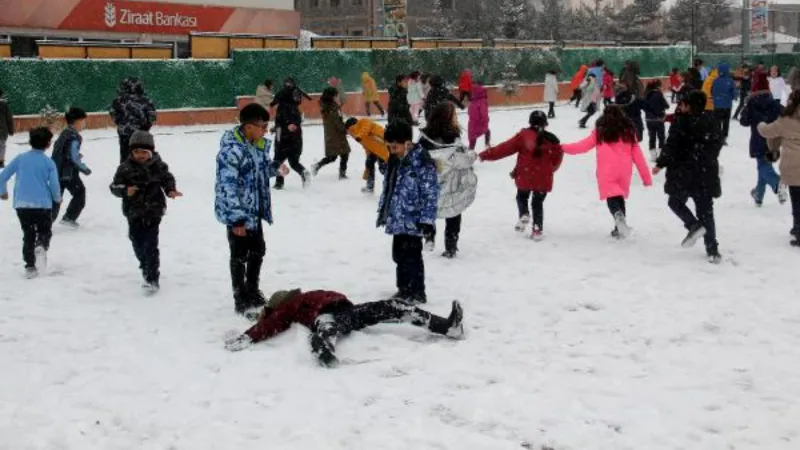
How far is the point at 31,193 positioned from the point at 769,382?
6.62m

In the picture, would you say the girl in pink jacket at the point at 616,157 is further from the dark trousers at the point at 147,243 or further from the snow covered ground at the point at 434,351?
the dark trousers at the point at 147,243

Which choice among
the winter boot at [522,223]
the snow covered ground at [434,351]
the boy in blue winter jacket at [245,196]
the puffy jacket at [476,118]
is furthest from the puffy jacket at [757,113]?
the boy in blue winter jacket at [245,196]

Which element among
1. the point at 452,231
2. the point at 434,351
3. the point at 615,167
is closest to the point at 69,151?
the point at 452,231

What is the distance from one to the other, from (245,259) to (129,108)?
748 cm

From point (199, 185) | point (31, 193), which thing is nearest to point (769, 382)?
point (31, 193)

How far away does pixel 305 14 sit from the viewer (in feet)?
243

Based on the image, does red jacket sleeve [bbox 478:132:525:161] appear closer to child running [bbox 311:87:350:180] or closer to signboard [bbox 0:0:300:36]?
child running [bbox 311:87:350:180]

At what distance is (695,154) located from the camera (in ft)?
29.0

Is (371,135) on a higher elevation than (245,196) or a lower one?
higher

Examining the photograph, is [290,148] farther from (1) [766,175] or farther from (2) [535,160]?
(1) [766,175]

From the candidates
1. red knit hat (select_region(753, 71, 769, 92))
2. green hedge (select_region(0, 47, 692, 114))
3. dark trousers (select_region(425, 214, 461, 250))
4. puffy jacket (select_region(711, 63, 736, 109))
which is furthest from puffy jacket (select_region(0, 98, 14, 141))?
puffy jacket (select_region(711, 63, 736, 109))

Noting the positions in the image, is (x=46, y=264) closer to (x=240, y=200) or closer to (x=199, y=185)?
(x=240, y=200)

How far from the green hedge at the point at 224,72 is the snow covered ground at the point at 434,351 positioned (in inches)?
533

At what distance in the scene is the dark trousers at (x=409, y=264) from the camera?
7191 millimetres
